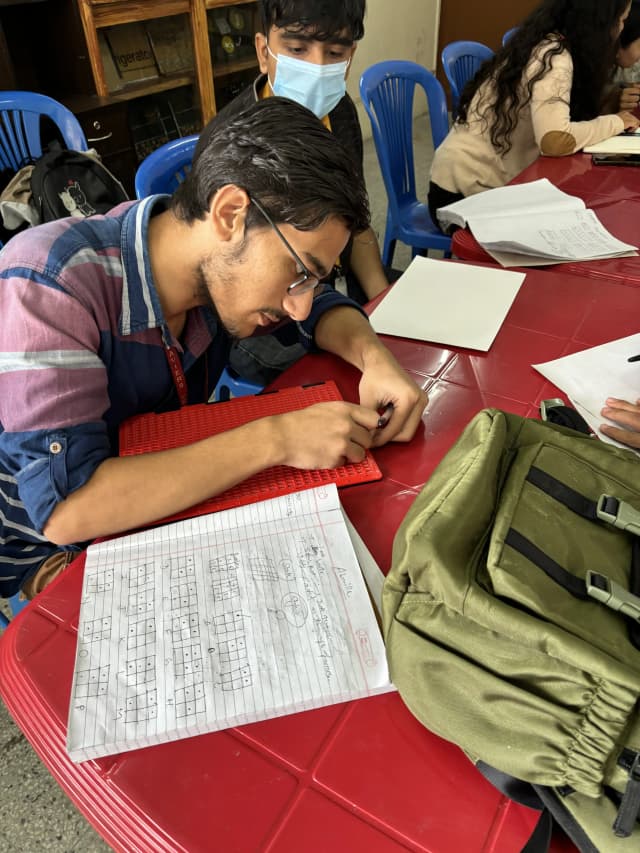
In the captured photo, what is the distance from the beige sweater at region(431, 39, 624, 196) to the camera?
183 centimetres

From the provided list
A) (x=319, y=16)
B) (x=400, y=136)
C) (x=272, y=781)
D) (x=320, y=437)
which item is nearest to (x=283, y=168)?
(x=320, y=437)

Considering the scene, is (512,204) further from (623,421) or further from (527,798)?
(527,798)

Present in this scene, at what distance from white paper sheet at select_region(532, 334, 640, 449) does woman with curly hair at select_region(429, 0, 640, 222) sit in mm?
1148

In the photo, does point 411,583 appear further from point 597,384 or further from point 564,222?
point 564,222

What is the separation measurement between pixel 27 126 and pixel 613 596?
2.04 meters

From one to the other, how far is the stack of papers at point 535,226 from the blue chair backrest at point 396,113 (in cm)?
63

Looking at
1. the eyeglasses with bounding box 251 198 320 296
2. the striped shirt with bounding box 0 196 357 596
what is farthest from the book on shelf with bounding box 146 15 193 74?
the eyeglasses with bounding box 251 198 320 296

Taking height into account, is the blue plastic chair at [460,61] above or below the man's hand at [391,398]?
above

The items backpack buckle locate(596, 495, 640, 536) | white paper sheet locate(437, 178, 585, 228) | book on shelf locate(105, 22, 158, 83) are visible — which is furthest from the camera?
book on shelf locate(105, 22, 158, 83)

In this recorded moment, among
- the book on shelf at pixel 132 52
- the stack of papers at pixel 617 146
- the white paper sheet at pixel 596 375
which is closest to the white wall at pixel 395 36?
the book on shelf at pixel 132 52

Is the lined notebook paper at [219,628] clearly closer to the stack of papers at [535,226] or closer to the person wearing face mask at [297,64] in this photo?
the person wearing face mask at [297,64]

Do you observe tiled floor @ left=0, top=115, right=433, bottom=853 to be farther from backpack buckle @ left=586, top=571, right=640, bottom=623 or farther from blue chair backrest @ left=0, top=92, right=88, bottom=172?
blue chair backrest @ left=0, top=92, right=88, bottom=172

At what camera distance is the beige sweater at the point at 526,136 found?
6.00 ft

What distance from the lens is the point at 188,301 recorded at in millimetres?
868
